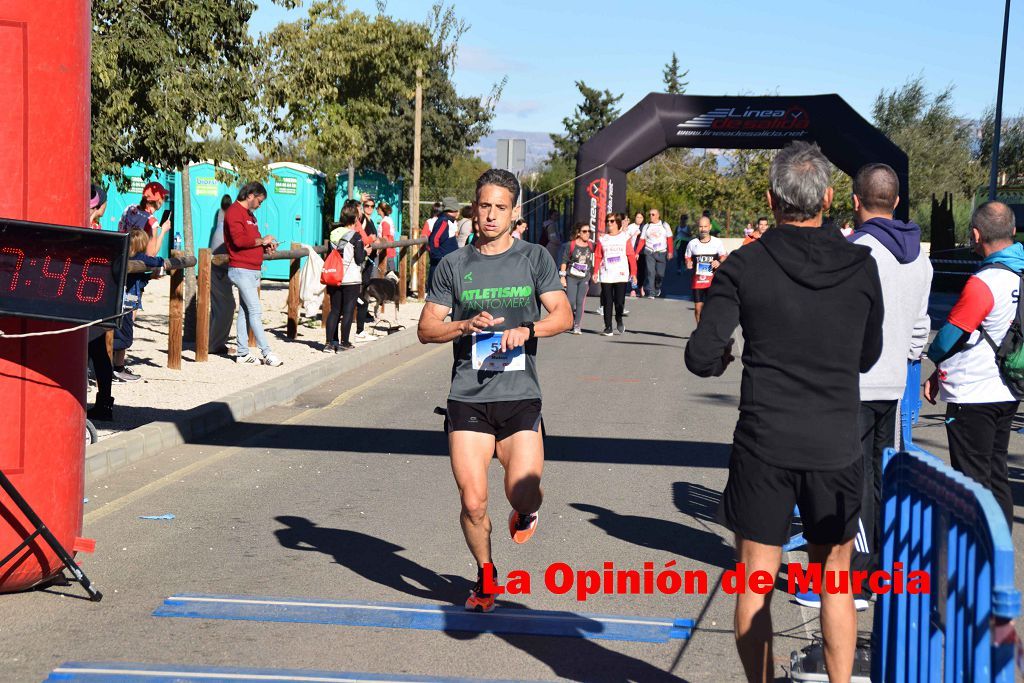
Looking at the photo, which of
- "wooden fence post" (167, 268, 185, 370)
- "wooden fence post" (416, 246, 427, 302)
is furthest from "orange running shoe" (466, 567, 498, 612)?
"wooden fence post" (416, 246, 427, 302)

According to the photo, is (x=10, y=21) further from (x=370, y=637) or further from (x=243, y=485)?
(x=243, y=485)

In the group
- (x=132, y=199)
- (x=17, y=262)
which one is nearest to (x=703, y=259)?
(x=17, y=262)

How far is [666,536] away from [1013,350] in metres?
2.08

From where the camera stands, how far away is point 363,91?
28.4 m

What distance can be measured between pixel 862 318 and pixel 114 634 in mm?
3183

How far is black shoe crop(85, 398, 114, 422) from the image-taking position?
977 centimetres

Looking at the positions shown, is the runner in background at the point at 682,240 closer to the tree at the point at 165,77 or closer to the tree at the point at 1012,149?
the tree at the point at 1012,149

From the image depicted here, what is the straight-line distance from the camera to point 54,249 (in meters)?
5.52

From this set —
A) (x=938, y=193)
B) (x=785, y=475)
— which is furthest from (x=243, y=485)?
(x=938, y=193)

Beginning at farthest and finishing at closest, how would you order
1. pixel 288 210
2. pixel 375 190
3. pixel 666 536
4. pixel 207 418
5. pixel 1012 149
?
pixel 1012 149 → pixel 375 190 → pixel 288 210 → pixel 207 418 → pixel 666 536

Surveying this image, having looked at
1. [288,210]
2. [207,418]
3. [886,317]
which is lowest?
[207,418]

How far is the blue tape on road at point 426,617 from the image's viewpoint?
5.27m

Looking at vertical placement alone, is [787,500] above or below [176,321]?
above

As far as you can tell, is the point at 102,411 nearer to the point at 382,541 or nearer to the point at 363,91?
the point at 382,541
